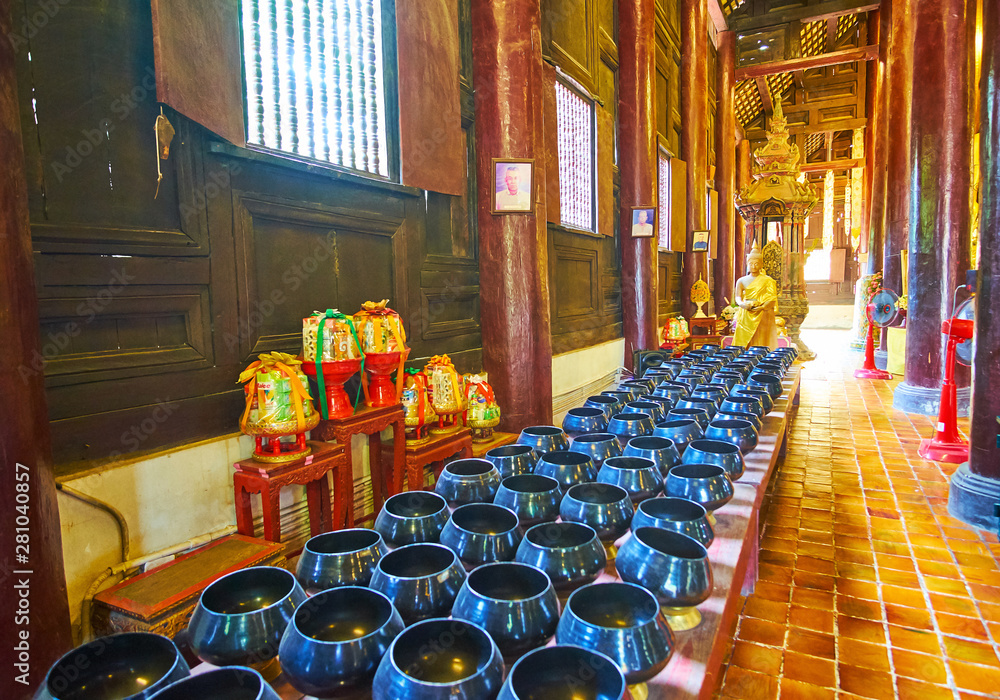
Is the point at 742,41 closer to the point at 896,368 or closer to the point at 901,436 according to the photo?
the point at 896,368

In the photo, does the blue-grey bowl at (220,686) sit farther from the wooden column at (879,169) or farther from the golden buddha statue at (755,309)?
the wooden column at (879,169)

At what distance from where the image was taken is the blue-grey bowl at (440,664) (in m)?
0.56

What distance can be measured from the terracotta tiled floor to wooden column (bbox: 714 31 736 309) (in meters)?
6.71

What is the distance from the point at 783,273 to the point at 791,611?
10.3m

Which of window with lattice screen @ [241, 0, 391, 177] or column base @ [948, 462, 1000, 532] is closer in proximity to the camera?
window with lattice screen @ [241, 0, 391, 177]

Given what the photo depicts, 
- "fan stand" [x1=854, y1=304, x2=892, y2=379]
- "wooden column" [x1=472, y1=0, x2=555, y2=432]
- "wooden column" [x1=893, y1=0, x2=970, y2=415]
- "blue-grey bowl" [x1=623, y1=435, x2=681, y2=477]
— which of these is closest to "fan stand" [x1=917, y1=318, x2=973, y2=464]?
"wooden column" [x1=893, y1=0, x2=970, y2=415]

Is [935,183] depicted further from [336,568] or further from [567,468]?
[336,568]

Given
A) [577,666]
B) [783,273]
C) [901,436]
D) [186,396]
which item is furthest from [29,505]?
[783,273]

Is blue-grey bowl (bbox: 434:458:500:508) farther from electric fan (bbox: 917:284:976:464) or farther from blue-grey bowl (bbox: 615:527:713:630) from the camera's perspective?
electric fan (bbox: 917:284:976:464)

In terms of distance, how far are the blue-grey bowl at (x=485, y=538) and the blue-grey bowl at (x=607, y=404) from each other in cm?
80

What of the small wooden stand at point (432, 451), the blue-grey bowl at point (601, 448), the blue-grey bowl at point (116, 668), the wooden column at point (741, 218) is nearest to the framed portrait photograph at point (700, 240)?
the wooden column at point (741, 218)

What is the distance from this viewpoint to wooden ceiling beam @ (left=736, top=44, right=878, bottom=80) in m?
10.2

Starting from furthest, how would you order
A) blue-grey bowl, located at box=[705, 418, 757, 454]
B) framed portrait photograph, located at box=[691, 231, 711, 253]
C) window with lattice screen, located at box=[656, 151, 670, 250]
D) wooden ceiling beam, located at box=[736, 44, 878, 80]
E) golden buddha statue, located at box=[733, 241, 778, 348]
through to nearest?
wooden ceiling beam, located at box=[736, 44, 878, 80], framed portrait photograph, located at box=[691, 231, 711, 253], window with lattice screen, located at box=[656, 151, 670, 250], golden buddha statue, located at box=[733, 241, 778, 348], blue-grey bowl, located at box=[705, 418, 757, 454]

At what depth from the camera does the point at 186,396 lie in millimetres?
2094
